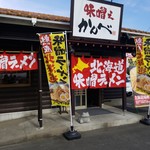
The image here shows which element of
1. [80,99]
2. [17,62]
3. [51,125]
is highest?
[17,62]

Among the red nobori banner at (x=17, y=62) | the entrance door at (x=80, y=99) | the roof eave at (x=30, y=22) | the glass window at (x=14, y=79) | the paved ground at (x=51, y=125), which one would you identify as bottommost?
the paved ground at (x=51, y=125)

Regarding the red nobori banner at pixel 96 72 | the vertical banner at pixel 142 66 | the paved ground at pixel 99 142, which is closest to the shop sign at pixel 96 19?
the red nobori banner at pixel 96 72

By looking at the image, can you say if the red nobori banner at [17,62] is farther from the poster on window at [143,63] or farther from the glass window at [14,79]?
the poster on window at [143,63]

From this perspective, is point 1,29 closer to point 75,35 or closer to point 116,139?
point 75,35

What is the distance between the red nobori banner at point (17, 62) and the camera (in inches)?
262

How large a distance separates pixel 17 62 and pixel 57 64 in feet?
4.82

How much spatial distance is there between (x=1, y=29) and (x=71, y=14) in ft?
7.72

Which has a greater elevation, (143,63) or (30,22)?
(30,22)

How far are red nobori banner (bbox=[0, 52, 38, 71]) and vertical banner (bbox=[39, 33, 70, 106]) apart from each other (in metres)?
0.86

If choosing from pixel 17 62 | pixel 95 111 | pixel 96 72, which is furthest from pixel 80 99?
pixel 17 62

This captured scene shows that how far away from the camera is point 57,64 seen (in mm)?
6312

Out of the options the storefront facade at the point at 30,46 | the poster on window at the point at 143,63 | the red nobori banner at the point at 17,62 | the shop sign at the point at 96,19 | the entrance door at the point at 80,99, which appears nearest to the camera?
the red nobori banner at the point at 17,62

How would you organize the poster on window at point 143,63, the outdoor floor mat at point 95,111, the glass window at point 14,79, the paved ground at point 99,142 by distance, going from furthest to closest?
the outdoor floor mat at point 95,111 < the glass window at point 14,79 < the poster on window at point 143,63 < the paved ground at point 99,142

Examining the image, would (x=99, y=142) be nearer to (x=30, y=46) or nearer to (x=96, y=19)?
(x=96, y=19)
